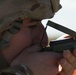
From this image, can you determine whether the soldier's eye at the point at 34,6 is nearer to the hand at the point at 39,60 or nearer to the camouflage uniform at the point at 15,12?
the camouflage uniform at the point at 15,12

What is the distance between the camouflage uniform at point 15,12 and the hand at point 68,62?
131 mm

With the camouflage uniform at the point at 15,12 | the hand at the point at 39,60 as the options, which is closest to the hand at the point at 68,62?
the hand at the point at 39,60

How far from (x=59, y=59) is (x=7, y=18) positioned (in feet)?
0.63

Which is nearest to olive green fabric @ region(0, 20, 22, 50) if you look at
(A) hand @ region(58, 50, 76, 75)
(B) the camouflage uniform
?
(B) the camouflage uniform

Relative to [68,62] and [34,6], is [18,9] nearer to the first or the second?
[34,6]

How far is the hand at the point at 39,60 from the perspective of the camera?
81 cm

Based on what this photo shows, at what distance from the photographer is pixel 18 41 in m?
0.83

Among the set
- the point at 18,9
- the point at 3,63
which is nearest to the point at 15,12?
the point at 18,9

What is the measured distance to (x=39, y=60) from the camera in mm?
826

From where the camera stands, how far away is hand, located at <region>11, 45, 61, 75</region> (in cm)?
81

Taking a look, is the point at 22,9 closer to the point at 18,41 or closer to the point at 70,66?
the point at 18,41

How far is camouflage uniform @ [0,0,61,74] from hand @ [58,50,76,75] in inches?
5.2

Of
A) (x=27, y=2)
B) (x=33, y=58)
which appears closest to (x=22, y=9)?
(x=27, y=2)

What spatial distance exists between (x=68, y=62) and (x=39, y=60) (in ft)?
0.29
